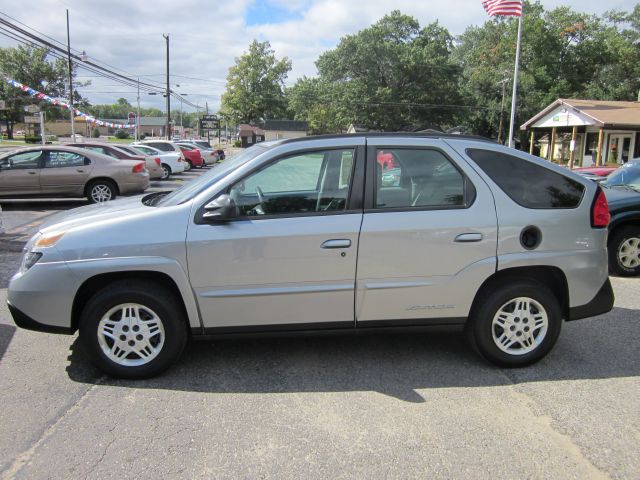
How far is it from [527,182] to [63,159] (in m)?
11.6

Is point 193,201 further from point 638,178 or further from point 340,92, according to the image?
point 340,92

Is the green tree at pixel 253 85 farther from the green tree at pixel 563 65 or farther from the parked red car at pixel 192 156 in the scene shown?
the parked red car at pixel 192 156

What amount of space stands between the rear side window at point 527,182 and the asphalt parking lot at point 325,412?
1316 mm

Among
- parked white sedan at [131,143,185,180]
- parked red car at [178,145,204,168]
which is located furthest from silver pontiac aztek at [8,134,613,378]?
parked red car at [178,145,204,168]

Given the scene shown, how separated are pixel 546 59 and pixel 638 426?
54.7 metres

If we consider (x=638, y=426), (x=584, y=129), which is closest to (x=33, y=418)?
(x=638, y=426)

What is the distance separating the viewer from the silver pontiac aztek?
3660mm

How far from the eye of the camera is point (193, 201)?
3.75 m

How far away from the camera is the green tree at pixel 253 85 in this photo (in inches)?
3460

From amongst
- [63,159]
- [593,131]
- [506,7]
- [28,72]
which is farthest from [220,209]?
[28,72]

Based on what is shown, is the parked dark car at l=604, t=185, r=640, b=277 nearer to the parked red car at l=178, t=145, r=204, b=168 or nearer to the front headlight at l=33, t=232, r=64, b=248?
the front headlight at l=33, t=232, r=64, b=248

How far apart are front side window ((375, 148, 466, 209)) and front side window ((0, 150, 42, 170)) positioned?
11076 mm

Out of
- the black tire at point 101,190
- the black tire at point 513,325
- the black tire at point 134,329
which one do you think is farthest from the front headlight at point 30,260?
the black tire at point 101,190

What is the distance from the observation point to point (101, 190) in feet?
42.1
